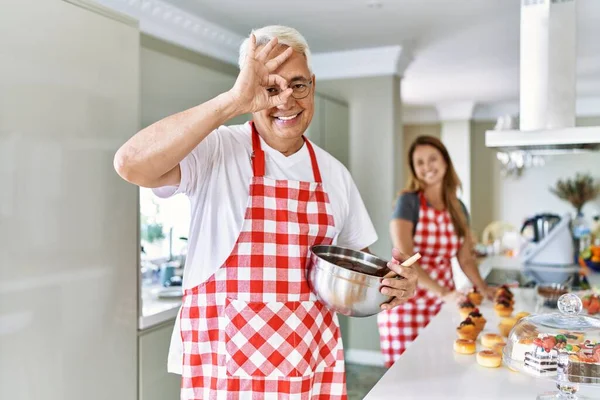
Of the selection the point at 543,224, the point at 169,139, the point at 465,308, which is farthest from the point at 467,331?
the point at 543,224

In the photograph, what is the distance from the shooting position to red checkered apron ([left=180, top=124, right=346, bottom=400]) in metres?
1.38

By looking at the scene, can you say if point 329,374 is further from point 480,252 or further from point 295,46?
point 480,252

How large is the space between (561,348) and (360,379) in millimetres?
2745

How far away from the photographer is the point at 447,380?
4.89ft

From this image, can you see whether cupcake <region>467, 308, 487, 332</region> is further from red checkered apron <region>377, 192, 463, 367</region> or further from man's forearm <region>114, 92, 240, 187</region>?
man's forearm <region>114, 92, 240, 187</region>

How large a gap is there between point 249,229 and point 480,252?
3940 millimetres

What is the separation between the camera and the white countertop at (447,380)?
1382 millimetres

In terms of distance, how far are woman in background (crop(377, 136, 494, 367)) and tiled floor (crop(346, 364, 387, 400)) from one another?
1.05 metres

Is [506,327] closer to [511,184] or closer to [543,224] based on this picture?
[543,224]

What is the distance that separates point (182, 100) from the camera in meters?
3.09

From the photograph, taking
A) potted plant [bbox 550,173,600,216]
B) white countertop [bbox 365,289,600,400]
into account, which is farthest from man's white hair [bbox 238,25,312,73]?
potted plant [bbox 550,173,600,216]

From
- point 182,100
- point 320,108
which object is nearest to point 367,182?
point 320,108

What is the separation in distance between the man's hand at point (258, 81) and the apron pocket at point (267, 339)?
51cm

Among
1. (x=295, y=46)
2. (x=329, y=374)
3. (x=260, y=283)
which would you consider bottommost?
(x=329, y=374)
